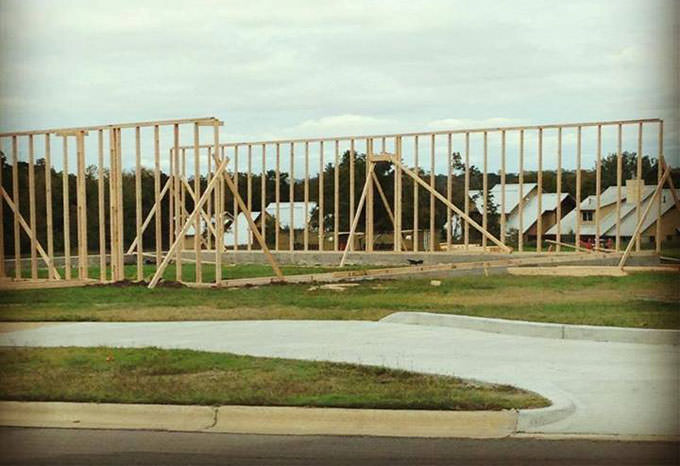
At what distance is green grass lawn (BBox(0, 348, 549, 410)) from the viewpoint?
551cm

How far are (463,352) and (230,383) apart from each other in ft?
7.11

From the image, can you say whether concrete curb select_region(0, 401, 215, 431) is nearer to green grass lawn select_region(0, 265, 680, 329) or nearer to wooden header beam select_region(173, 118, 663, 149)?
green grass lawn select_region(0, 265, 680, 329)

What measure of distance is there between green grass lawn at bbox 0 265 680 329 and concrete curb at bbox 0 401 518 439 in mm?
3284

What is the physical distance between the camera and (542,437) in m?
5.00

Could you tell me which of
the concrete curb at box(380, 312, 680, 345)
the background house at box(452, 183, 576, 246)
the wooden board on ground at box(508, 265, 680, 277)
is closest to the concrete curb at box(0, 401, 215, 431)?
the concrete curb at box(380, 312, 680, 345)

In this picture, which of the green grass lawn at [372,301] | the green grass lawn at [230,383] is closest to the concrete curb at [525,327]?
the green grass lawn at [372,301]

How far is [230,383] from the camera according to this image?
20.4ft

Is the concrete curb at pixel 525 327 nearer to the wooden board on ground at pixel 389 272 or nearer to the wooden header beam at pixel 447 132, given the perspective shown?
the wooden board on ground at pixel 389 272

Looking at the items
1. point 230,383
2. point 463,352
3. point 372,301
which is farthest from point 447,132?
point 230,383

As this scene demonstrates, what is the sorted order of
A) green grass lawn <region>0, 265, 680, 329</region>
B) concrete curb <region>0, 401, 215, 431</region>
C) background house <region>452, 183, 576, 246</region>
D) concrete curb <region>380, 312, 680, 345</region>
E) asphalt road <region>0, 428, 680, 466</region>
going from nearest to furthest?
asphalt road <region>0, 428, 680, 466</region> → concrete curb <region>0, 401, 215, 431</region> → concrete curb <region>380, 312, 680, 345</region> → green grass lawn <region>0, 265, 680, 329</region> → background house <region>452, 183, 576, 246</region>

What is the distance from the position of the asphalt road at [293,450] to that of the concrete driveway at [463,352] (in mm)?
299

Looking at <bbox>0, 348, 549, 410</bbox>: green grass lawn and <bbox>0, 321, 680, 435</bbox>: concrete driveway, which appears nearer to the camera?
<bbox>0, 321, 680, 435</bbox>: concrete driveway

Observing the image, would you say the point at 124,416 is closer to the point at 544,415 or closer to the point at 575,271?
the point at 544,415

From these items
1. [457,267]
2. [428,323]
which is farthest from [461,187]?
[428,323]
